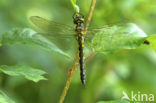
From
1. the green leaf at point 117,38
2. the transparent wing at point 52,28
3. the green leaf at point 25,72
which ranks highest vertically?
the transparent wing at point 52,28

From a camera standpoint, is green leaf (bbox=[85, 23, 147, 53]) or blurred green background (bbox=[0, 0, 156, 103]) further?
blurred green background (bbox=[0, 0, 156, 103])

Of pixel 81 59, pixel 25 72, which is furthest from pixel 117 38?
pixel 25 72

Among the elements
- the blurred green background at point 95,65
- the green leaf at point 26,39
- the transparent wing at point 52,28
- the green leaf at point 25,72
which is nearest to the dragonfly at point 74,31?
the transparent wing at point 52,28

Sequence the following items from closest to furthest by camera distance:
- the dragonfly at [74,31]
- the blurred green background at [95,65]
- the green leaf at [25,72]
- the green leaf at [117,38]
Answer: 1. the green leaf at [25,72]
2. the green leaf at [117,38]
3. the dragonfly at [74,31]
4. the blurred green background at [95,65]

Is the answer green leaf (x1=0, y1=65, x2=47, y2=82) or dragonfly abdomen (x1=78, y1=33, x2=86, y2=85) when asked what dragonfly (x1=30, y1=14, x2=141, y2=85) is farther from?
green leaf (x1=0, y1=65, x2=47, y2=82)

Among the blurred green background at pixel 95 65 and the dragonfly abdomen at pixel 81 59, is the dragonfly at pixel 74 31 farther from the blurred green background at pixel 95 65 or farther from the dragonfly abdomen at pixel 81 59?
the blurred green background at pixel 95 65

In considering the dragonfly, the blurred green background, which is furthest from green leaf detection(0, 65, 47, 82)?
the blurred green background

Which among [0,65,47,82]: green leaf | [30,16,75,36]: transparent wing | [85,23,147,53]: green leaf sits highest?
[30,16,75,36]: transparent wing
